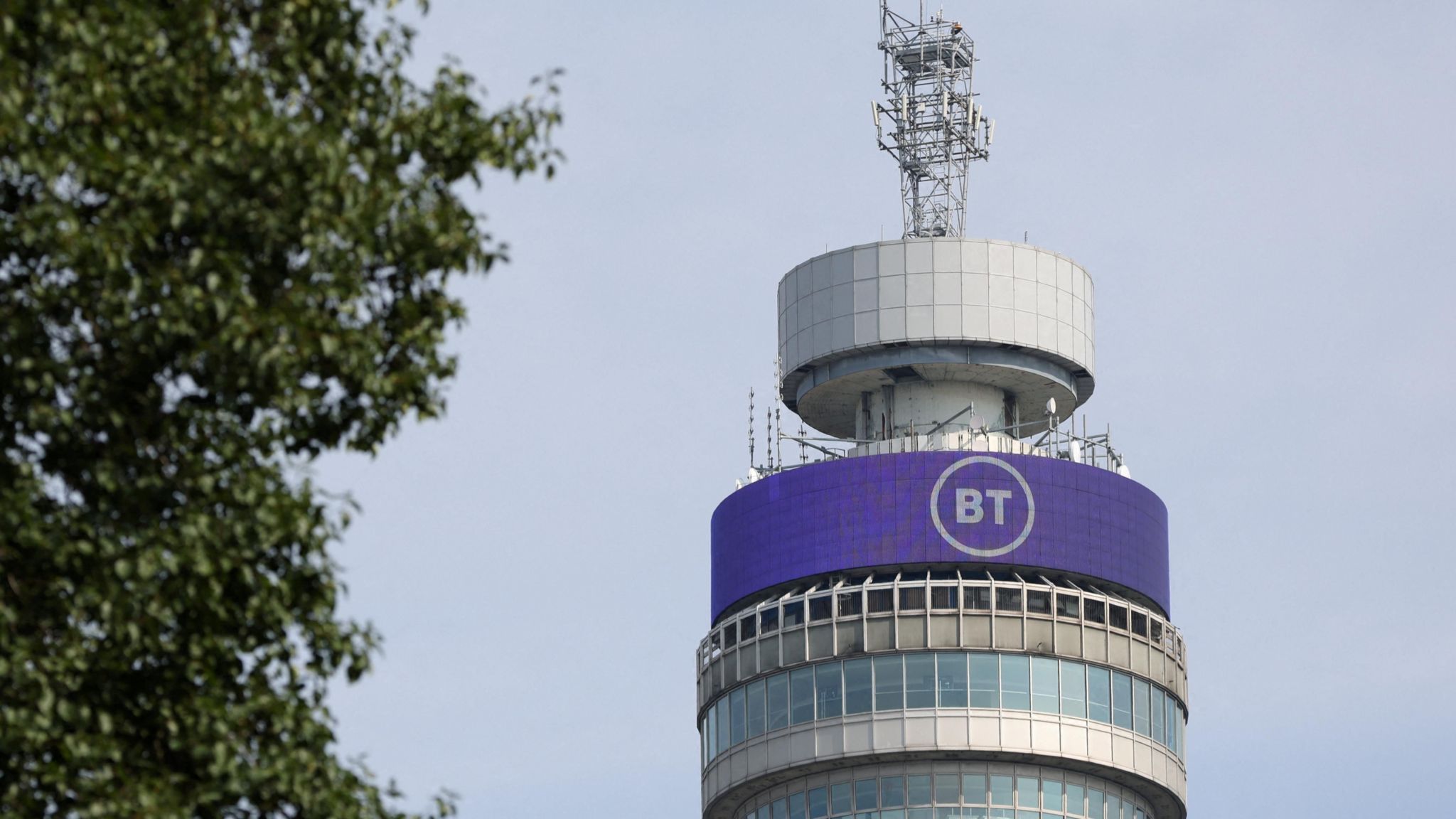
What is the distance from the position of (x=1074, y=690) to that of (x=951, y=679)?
23.8 feet

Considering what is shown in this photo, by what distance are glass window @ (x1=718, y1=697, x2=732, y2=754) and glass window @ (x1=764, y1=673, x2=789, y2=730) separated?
13.8 ft

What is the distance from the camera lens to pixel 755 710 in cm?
17088

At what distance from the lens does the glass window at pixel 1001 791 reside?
165875 millimetres

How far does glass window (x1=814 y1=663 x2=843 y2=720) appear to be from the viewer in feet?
548

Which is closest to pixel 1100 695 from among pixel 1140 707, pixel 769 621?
pixel 1140 707

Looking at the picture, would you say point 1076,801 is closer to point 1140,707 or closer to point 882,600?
point 1140,707

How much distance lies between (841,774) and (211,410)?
12686cm

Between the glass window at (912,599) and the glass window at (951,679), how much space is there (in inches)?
125

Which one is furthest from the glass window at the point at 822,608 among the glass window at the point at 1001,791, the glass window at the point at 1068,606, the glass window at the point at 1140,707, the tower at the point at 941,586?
the glass window at the point at 1140,707

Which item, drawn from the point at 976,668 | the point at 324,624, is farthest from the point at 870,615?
the point at 324,624

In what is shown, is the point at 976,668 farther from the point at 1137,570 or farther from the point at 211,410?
the point at 211,410

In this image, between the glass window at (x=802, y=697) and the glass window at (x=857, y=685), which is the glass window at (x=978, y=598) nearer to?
the glass window at (x=857, y=685)

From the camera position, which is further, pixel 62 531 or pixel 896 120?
pixel 896 120

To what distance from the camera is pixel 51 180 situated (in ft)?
139
